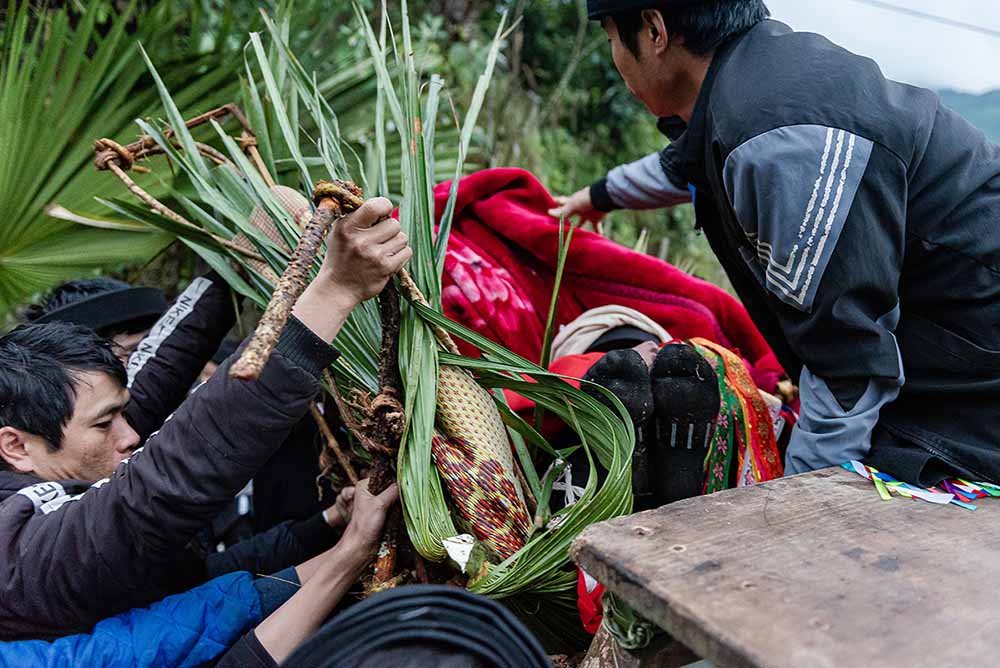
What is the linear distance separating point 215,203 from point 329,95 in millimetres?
962

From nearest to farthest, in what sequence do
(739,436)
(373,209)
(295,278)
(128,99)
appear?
(295,278)
(373,209)
(739,436)
(128,99)

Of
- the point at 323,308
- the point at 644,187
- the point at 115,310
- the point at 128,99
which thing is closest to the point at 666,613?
the point at 323,308

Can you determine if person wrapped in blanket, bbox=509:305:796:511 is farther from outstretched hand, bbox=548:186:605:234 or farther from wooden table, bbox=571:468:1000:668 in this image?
outstretched hand, bbox=548:186:605:234

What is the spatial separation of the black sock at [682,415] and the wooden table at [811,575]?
1.08ft

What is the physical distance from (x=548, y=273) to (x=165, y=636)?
3.73ft

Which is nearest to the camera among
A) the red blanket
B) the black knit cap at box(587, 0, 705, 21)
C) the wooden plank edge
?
the wooden plank edge

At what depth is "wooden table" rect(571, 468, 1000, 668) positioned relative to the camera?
0.78 metres

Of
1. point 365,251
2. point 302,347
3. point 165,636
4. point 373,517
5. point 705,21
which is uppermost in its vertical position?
point 705,21

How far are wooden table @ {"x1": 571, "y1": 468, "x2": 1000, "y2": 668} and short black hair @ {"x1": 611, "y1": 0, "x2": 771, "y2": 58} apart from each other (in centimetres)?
74

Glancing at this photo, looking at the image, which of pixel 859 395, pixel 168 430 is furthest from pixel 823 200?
pixel 168 430

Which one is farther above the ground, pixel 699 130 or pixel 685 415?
pixel 699 130

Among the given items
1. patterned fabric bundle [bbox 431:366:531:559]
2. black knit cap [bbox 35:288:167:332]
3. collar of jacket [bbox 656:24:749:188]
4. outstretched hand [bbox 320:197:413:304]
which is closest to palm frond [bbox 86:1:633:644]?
patterned fabric bundle [bbox 431:366:531:559]

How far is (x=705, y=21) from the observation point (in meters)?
1.35

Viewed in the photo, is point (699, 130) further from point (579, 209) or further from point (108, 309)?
point (108, 309)
